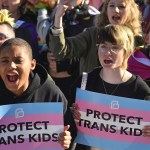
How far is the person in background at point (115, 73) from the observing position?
10.6ft

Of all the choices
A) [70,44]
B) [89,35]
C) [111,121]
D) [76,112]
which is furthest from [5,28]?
[111,121]

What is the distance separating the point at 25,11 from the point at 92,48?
1416 millimetres

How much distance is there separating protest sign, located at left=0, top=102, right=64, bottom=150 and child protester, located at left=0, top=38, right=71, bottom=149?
7 cm

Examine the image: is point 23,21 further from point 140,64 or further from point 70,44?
point 140,64

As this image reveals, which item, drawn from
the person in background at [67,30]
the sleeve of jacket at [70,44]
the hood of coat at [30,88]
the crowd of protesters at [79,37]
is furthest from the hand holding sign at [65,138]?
the person in background at [67,30]

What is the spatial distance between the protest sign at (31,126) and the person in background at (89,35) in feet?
2.47

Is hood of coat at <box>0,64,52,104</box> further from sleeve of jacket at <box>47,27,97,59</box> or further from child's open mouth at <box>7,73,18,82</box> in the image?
sleeve of jacket at <box>47,27,97,59</box>

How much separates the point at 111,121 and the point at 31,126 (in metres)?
0.54

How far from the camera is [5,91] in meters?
3.18

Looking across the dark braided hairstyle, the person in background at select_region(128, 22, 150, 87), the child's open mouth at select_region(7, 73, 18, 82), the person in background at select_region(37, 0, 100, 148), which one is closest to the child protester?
the child's open mouth at select_region(7, 73, 18, 82)

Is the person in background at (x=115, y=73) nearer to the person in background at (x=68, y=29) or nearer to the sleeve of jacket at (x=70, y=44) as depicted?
the sleeve of jacket at (x=70, y=44)

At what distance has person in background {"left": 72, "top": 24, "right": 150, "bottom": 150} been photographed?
3.25m

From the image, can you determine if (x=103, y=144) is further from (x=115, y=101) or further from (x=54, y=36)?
(x=54, y=36)

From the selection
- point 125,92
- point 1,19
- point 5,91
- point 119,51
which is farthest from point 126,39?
point 1,19
